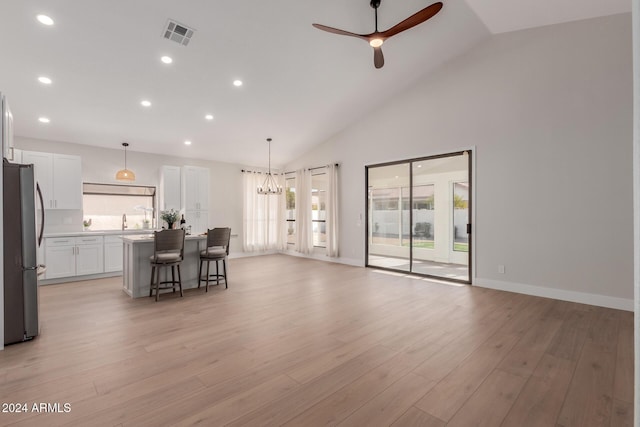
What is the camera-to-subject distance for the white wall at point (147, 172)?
232 inches

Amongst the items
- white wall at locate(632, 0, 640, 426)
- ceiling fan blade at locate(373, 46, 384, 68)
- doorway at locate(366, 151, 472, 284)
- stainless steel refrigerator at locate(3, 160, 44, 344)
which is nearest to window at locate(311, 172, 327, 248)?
doorway at locate(366, 151, 472, 284)

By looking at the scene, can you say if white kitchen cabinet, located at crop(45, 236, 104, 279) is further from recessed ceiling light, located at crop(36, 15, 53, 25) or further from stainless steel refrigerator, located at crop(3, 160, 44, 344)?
recessed ceiling light, located at crop(36, 15, 53, 25)

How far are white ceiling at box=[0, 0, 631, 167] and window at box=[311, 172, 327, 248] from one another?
215 centimetres

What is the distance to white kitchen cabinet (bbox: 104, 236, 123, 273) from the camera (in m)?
5.92

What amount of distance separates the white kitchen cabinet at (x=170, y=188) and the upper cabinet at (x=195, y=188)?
148 mm

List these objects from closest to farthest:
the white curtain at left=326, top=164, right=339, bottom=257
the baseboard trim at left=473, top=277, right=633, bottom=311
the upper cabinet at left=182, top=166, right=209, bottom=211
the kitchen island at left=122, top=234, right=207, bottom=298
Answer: the baseboard trim at left=473, top=277, right=633, bottom=311 < the kitchen island at left=122, top=234, right=207, bottom=298 < the upper cabinet at left=182, top=166, right=209, bottom=211 < the white curtain at left=326, top=164, right=339, bottom=257

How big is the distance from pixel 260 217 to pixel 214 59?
17.2 ft

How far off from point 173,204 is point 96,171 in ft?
5.53

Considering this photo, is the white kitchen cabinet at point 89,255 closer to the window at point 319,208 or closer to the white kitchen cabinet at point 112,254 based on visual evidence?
the white kitchen cabinet at point 112,254

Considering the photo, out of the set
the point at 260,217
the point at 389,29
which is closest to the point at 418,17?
the point at 389,29

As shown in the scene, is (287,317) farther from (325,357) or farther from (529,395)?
(529,395)

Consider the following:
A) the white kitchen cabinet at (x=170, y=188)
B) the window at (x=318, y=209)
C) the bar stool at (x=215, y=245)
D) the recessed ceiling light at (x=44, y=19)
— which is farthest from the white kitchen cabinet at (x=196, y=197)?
the recessed ceiling light at (x=44, y=19)

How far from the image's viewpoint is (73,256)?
554 centimetres

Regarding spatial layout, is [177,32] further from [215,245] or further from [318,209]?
[318,209]
